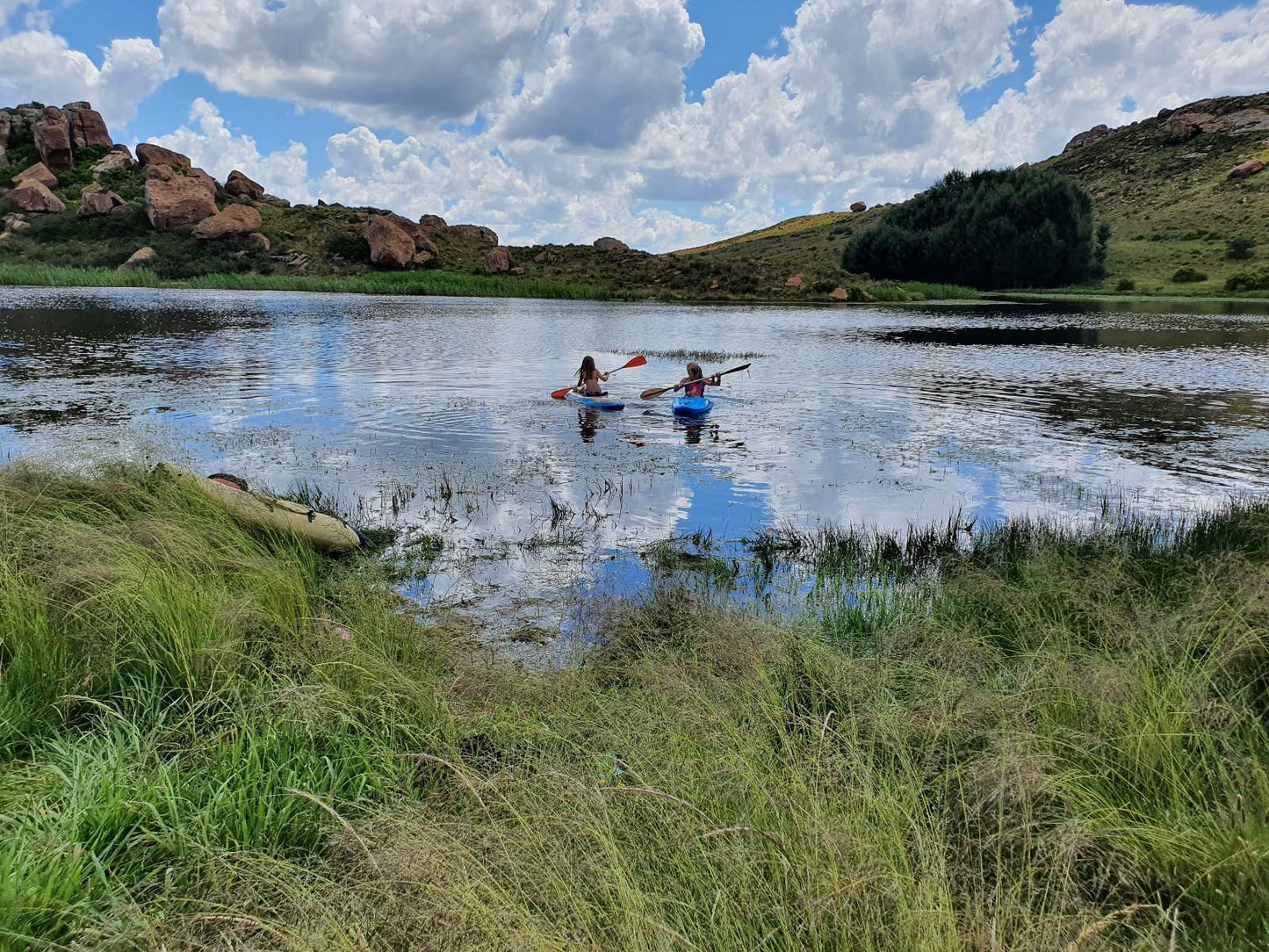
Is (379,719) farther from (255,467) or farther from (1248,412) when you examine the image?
(1248,412)

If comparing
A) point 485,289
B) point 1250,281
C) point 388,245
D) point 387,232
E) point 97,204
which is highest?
point 97,204

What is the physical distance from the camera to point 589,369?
719 inches

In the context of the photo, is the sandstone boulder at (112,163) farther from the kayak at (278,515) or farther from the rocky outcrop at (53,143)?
the kayak at (278,515)

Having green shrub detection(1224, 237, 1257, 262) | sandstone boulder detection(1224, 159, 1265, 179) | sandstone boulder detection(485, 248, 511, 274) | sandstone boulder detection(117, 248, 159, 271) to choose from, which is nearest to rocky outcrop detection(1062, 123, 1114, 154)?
sandstone boulder detection(1224, 159, 1265, 179)

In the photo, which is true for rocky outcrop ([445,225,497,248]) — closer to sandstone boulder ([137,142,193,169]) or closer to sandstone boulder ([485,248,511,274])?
sandstone boulder ([485,248,511,274])

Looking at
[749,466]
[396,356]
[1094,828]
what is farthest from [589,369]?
[1094,828]

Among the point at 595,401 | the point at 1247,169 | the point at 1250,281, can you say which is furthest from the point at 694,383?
the point at 1247,169

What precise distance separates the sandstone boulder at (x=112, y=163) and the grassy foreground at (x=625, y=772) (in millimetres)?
103654

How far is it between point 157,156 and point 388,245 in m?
39.4

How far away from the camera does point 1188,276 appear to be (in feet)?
218

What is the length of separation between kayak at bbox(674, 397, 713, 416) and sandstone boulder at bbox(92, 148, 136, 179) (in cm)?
9711

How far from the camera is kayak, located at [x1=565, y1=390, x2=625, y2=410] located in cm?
1756

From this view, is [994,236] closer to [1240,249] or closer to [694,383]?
[1240,249]

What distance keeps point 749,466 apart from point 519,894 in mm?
10110
